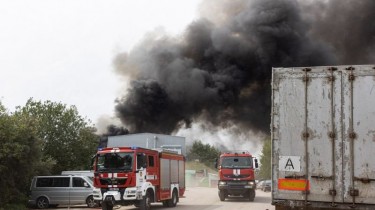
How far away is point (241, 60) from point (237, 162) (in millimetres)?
10494

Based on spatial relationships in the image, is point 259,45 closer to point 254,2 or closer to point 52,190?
point 254,2

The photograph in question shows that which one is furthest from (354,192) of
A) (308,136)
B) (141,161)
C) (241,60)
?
(241,60)

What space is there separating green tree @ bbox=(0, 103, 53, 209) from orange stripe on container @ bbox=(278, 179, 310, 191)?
46.3 feet

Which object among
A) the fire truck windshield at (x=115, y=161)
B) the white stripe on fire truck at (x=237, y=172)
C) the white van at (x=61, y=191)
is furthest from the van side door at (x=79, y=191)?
the white stripe on fire truck at (x=237, y=172)

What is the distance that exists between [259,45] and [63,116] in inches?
547

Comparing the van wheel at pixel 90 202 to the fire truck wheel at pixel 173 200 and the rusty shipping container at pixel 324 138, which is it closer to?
the fire truck wheel at pixel 173 200

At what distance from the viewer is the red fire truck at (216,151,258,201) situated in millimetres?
23188

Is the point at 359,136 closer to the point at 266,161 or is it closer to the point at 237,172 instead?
the point at 237,172

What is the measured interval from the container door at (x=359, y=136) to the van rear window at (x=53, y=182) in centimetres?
1673

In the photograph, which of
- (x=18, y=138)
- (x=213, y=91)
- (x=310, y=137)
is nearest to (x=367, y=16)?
(x=213, y=91)

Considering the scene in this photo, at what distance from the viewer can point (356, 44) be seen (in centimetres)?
3102

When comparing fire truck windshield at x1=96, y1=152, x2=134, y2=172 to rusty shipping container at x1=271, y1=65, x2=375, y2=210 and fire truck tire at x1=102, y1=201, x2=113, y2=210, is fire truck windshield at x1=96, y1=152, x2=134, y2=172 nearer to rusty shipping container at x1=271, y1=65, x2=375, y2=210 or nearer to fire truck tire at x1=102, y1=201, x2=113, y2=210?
fire truck tire at x1=102, y1=201, x2=113, y2=210

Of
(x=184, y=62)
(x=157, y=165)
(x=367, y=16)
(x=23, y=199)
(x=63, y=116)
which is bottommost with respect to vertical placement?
(x=23, y=199)

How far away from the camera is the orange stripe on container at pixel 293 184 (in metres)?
6.91
